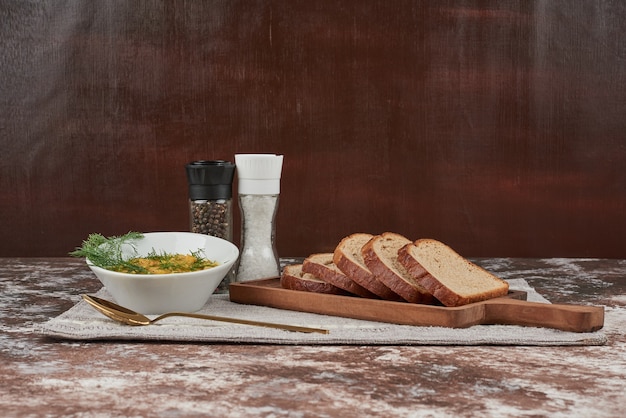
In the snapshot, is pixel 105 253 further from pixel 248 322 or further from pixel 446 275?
pixel 446 275

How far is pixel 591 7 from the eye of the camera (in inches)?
118

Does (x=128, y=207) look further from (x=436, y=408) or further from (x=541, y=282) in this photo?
(x=436, y=408)

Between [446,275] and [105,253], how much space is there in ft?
2.19

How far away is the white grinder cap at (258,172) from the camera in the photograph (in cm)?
193

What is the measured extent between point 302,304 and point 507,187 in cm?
154

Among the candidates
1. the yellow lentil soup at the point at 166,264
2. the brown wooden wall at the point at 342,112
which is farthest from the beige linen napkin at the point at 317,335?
the brown wooden wall at the point at 342,112

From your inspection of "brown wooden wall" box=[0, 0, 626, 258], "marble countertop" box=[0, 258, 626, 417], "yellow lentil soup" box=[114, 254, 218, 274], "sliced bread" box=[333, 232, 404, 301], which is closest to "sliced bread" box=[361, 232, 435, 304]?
"sliced bread" box=[333, 232, 404, 301]

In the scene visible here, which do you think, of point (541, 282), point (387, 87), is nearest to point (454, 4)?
point (387, 87)

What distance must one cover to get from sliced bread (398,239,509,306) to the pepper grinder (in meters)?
0.42

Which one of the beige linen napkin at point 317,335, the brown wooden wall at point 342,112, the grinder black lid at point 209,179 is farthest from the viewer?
the brown wooden wall at point 342,112

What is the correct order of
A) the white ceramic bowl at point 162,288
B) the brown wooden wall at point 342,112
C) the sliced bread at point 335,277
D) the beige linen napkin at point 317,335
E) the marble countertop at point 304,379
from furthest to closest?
the brown wooden wall at point 342,112 < the sliced bread at point 335,277 < the white ceramic bowl at point 162,288 < the beige linen napkin at point 317,335 < the marble countertop at point 304,379

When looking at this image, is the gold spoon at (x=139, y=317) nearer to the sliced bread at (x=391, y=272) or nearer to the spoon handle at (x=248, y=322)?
the spoon handle at (x=248, y=322)

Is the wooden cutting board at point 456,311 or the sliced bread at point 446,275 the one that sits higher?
the sliced bread at point 446,275

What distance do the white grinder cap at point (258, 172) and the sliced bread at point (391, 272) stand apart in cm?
26
